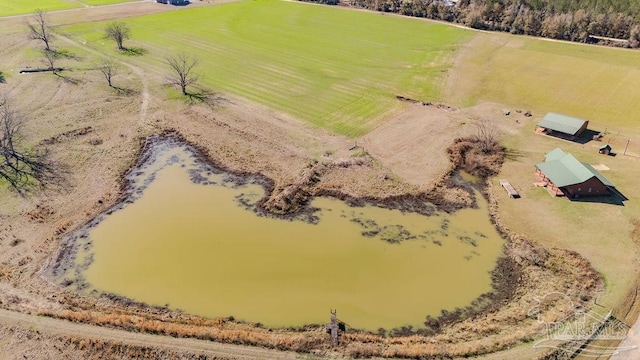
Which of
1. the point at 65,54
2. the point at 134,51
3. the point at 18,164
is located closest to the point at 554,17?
the point at 134,51

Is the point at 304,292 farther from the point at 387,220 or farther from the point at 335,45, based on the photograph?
the point at 335,45

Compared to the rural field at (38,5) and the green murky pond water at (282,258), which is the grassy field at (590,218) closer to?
the green murky pond water at (282,258)

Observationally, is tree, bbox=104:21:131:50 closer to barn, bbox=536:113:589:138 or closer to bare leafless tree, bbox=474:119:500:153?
bare leafless tree, bbox=474:119:500:153

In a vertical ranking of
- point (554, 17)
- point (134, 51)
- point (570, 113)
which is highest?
point (554, 17)

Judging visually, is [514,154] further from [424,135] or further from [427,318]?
[427,318]

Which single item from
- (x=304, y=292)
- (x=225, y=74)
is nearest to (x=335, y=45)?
(x=225, y=74)

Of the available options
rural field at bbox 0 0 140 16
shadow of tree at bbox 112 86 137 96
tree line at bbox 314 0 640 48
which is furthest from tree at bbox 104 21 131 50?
tree line at bbox 314 0 640 48

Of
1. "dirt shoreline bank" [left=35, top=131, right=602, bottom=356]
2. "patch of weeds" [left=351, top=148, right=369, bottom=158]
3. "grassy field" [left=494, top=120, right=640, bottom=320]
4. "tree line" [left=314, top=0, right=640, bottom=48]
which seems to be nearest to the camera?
"dirt shoreline bank" [left=35, top=131, right=602, bottom=356]
